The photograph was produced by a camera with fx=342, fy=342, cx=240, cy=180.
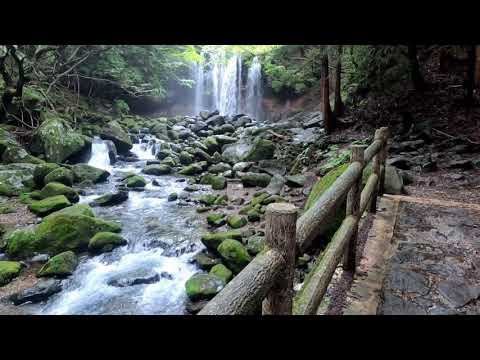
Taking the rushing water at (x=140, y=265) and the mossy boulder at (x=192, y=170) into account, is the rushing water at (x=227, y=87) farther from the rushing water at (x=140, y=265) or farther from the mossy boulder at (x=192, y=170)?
the rushing water at (x=140, y=265)

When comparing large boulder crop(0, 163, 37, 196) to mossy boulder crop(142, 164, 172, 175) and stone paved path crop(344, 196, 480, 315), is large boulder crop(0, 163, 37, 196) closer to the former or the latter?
mossy boulder crop(142, 164, 172, 175)

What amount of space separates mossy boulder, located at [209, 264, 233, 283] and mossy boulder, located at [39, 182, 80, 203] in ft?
16.7

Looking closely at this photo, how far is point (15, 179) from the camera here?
9.36m

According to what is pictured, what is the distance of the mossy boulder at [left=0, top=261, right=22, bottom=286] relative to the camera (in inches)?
210

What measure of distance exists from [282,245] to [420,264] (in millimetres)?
2292

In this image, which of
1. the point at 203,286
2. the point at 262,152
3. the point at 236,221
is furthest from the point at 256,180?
the point at 203,286

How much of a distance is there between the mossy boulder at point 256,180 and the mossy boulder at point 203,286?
5.30m

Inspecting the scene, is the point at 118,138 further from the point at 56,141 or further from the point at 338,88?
the point at 338,88

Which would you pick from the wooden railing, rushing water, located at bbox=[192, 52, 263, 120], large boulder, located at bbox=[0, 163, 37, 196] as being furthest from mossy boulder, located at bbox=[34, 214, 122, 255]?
rushing water, located at bbox=[192, 52, 263, 120]
